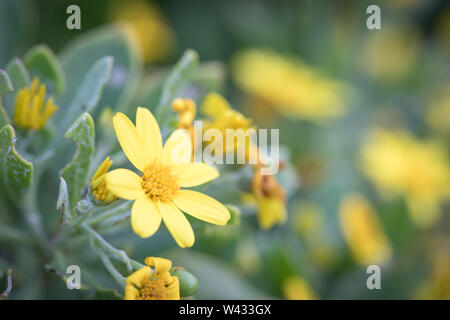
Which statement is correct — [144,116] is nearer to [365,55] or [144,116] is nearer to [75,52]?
[75,52]

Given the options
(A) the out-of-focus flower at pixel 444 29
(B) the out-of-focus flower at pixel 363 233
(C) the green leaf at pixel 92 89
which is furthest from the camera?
(A) the out-of-focus flower at pixel 444 29

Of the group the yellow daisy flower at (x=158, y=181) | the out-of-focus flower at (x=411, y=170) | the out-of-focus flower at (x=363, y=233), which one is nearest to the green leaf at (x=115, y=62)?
the yellow daisy flower at (x=158, y=181)

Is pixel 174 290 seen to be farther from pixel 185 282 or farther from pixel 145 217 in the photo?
pixel 145 217

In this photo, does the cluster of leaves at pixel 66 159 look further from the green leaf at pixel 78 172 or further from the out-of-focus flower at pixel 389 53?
the out-of-focus flower at pixel 389 53

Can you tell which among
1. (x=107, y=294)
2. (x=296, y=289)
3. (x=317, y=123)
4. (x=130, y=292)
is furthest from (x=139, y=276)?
(x=317, y=123)

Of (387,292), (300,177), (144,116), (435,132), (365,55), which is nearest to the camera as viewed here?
(144,116)
